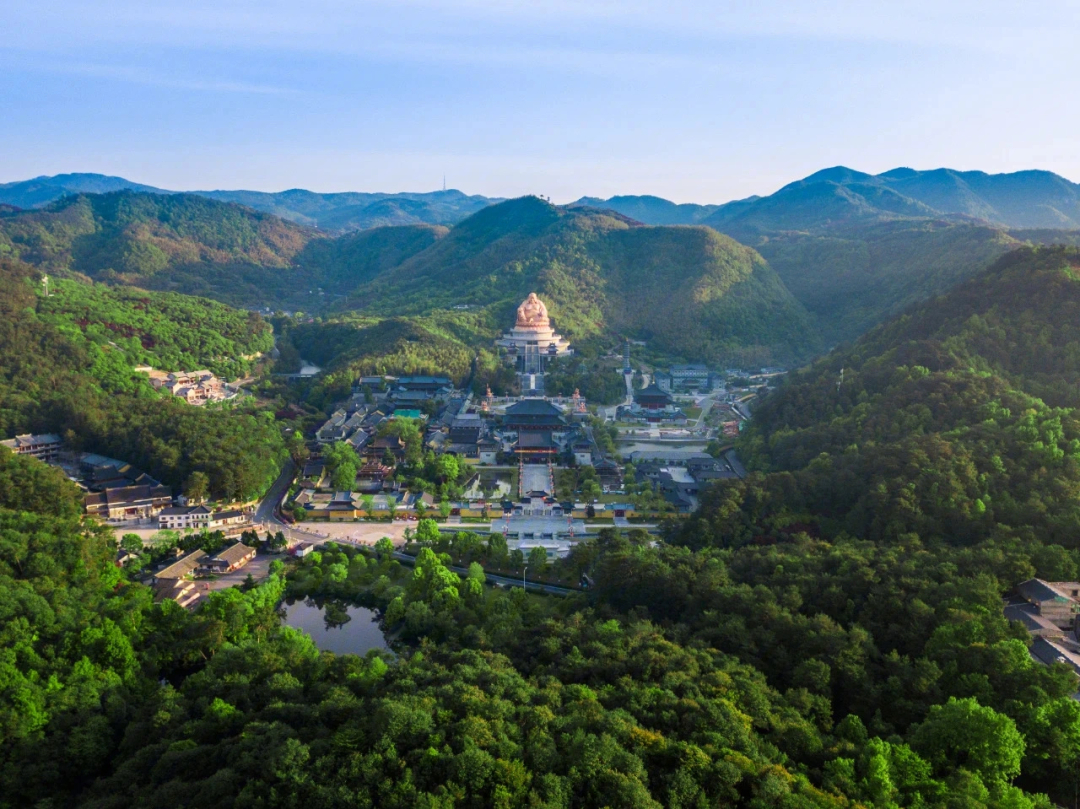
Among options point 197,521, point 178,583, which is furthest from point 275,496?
point 178,583

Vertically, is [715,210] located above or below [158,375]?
above

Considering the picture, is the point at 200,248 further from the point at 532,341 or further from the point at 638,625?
the point at 638,625

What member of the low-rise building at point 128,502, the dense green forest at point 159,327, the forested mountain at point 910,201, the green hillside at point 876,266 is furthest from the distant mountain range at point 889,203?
the low-rise building at point 128,502

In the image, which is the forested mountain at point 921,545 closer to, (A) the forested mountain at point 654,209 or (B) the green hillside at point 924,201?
(B) the green hillside at point 924,201

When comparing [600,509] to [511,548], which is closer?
[511,548]

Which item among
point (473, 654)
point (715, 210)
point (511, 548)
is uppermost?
point (715, 210)

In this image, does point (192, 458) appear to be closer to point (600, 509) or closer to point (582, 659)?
point (600, 509)

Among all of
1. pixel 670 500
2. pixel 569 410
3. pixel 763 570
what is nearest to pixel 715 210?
pixel 569 410
